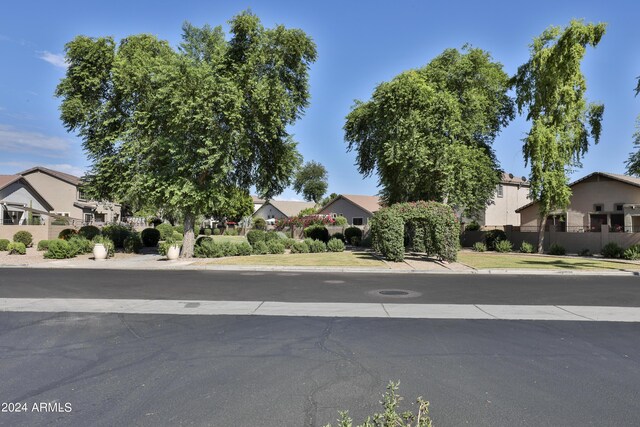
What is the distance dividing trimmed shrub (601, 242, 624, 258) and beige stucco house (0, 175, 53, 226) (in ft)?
144

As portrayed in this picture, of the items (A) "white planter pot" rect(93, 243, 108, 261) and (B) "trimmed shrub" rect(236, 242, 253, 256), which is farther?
(B) "trimmed shrub" rect(236, 242, 253, 256)

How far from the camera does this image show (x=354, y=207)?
56719mm

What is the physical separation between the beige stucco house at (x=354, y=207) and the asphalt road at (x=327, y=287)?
38.7m

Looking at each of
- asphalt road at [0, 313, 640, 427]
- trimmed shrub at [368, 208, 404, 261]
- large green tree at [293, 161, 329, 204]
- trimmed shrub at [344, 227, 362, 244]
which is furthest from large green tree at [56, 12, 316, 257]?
large green tree at [293, 161, 329, 204]

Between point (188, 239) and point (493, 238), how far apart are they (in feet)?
76.0

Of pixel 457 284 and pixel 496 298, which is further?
pixel 457 284

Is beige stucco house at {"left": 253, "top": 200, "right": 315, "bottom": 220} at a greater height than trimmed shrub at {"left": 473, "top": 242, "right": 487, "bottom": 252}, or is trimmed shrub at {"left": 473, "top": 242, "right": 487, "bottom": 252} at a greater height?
beige stucco house at {"left": 253, "top": 200, "right": 315, "bottom": 220}

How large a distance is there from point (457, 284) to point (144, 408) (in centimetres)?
1182

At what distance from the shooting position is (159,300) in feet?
34.1

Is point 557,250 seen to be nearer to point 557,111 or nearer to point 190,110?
point 557,111

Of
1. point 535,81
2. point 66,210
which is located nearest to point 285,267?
point 535,81

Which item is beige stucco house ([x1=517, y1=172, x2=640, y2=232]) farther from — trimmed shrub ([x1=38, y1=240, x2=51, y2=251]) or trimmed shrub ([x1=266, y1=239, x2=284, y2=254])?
trimmed shrub ([x1=38, y1=240, x2=51, y2=251])

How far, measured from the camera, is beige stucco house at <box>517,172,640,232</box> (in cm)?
2992

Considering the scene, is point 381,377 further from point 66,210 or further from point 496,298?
point 66,210
